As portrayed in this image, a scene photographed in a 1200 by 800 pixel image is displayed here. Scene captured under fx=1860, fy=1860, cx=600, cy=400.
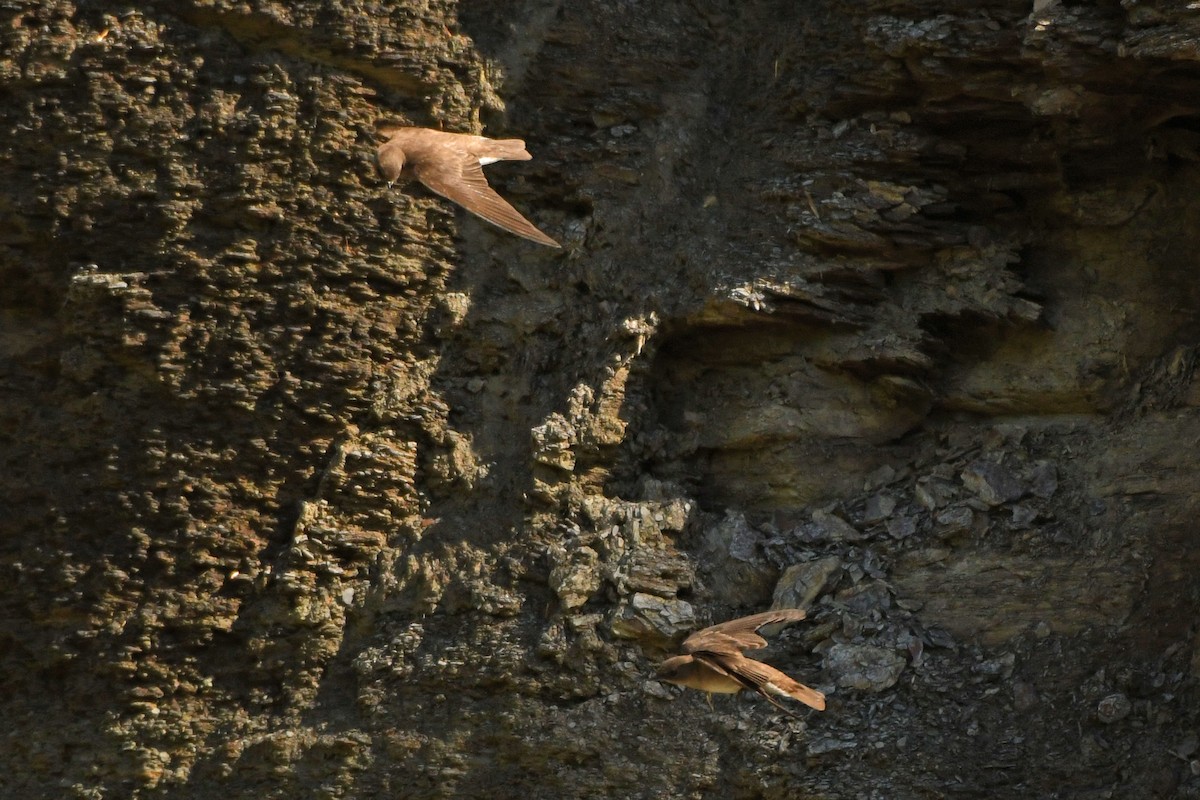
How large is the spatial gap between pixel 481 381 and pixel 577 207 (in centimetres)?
126

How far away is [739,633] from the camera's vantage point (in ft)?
32.1

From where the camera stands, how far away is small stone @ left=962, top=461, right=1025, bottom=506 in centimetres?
1080

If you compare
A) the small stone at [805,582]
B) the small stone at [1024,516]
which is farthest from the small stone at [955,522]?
the small stone at [805,582]

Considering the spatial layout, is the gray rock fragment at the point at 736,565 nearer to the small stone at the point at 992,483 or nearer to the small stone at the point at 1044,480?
the small stone at the point at 992,483

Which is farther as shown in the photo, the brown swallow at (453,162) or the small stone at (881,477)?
the small stone at (881,477)

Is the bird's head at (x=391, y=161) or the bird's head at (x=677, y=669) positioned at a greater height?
the bird's head at (x=391, y=161)

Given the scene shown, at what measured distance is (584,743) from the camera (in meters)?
10.4

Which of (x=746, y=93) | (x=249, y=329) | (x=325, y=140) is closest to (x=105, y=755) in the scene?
(x=249, y=329)

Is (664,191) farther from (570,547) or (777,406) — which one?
(570,547)

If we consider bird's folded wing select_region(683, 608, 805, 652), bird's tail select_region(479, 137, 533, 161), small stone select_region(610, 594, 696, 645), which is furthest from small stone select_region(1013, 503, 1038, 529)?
bird's tail select_region(479, 137, 533, 161)

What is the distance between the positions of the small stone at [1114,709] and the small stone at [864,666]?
112 centimetres

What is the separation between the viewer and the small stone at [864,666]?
10.2 metres

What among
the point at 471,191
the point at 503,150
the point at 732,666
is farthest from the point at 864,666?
the point at 503,150

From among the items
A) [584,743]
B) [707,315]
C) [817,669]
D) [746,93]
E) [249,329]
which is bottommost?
[584,743]
